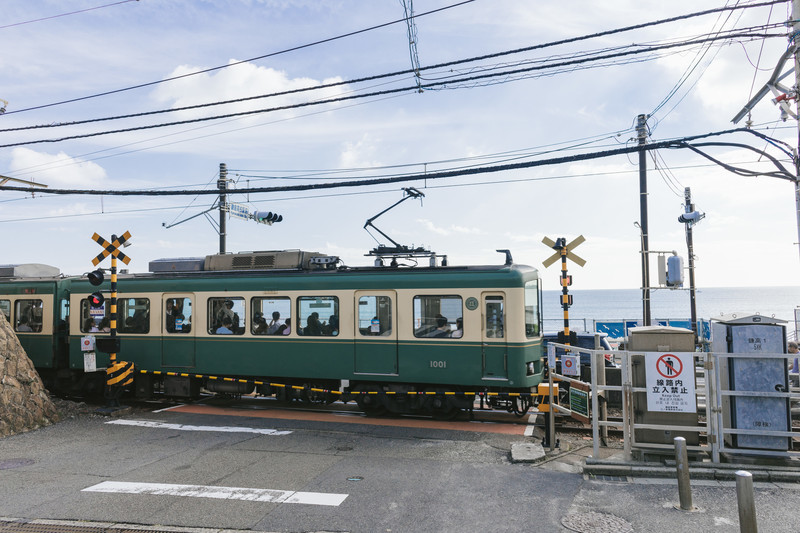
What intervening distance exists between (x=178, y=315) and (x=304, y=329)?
3.34 m

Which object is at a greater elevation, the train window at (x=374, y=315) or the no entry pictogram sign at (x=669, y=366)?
the train window at (x=374, y=315)

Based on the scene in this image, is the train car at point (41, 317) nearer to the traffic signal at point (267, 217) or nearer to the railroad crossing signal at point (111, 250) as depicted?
the railroad crossing signal at point (111, 250)

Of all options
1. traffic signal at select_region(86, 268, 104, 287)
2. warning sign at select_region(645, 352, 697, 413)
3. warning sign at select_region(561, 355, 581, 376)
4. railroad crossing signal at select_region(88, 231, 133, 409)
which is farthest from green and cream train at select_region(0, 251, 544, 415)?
warning sign at select_region(645, 352, 697, 413)

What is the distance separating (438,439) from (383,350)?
7.19 feet

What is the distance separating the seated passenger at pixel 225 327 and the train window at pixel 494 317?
→ 5757mm

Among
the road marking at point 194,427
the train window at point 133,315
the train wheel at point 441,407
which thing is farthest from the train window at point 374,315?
the train window at point 133,315

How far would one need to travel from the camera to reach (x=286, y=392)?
1237 cm

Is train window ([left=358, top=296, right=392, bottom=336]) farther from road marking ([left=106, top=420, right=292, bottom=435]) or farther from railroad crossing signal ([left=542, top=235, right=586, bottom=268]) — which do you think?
railroad crossing signal ([left=542, top=235, right=586, bottom=268])

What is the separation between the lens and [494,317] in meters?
10.6

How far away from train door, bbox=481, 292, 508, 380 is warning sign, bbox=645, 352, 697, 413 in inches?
120

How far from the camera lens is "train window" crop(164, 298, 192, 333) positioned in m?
12.9

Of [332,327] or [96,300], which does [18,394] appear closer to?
[96,300]

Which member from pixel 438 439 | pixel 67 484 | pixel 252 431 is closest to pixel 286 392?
pixel 252 431

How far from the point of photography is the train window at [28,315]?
1447 centimetres
